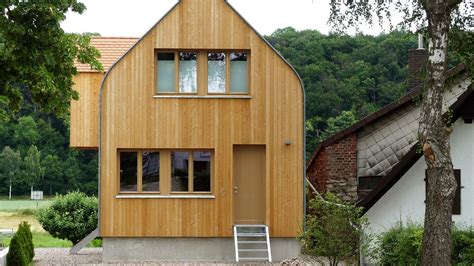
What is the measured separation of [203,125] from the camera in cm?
2683

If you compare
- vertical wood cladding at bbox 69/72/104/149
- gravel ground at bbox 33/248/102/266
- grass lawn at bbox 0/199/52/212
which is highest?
vertical wood cladding at bbox 69/72/104/149

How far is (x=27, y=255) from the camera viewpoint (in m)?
24.8

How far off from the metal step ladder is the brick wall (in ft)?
11.9

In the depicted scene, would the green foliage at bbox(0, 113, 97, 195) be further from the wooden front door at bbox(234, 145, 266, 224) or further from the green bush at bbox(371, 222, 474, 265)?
the green bush at bbox(371, 222, 474, 265)

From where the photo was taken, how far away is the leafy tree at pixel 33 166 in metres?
75.4

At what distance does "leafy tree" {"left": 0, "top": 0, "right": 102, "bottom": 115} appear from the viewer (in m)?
20.9

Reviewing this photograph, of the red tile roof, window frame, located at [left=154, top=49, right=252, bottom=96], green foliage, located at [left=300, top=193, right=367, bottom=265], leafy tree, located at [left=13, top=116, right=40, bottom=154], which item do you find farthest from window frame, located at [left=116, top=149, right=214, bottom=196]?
leafy tree, located at [left=13, top=116, right=40, bottom=154]

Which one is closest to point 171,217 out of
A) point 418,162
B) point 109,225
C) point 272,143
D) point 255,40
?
point 109,225

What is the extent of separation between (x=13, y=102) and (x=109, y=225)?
478cm

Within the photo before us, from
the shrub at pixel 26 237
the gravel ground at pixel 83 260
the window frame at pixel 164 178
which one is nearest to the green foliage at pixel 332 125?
the gravel ground at pixel 83 260

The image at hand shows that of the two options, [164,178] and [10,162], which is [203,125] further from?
[10,162]

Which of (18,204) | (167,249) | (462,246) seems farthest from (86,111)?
(18,204)

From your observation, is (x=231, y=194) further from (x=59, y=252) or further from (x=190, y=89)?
(x=59, y=252)

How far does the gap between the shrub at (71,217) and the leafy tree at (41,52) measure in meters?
10.1
